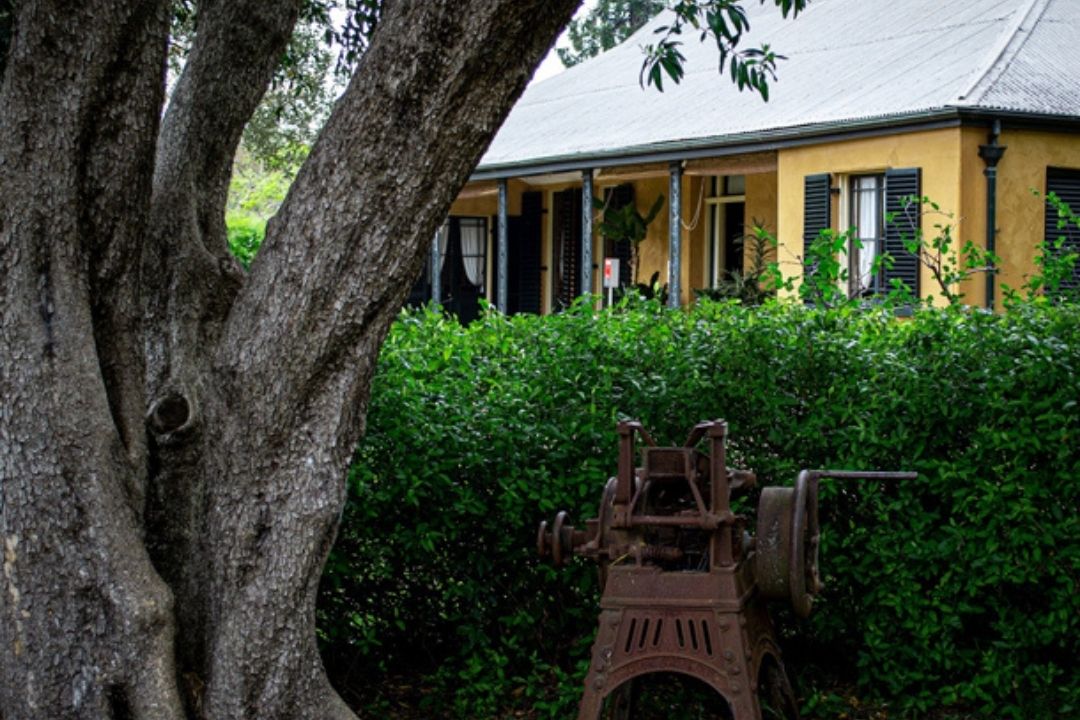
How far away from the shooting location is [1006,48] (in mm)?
15375

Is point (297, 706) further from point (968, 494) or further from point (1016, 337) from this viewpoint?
point (1016, 337)

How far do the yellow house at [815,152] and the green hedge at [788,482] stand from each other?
15.0ft

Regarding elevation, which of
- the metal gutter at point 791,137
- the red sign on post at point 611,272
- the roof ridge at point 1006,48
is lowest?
the red sign on post at point 611,272

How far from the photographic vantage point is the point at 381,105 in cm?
433

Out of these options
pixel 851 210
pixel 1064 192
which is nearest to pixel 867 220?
pixel 851 210

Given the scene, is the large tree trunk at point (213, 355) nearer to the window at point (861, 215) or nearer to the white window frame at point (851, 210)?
the window at point (861, 215)

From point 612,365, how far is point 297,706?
2.13 metres

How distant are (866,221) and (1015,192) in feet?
6.02

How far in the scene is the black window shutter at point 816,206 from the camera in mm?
15758

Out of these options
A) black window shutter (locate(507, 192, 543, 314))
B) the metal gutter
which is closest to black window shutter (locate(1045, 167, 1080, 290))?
the metal gutter

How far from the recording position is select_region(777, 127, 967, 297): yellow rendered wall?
1417 centimetres

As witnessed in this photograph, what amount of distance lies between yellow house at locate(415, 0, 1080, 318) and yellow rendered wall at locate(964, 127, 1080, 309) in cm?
2

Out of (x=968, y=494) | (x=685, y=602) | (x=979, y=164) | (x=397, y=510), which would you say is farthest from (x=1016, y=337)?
(x=979, y=164)

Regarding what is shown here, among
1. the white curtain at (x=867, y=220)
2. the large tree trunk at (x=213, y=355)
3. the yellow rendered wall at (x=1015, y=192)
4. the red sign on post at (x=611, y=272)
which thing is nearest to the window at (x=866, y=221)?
the white curtain at (x=867, y=220)
